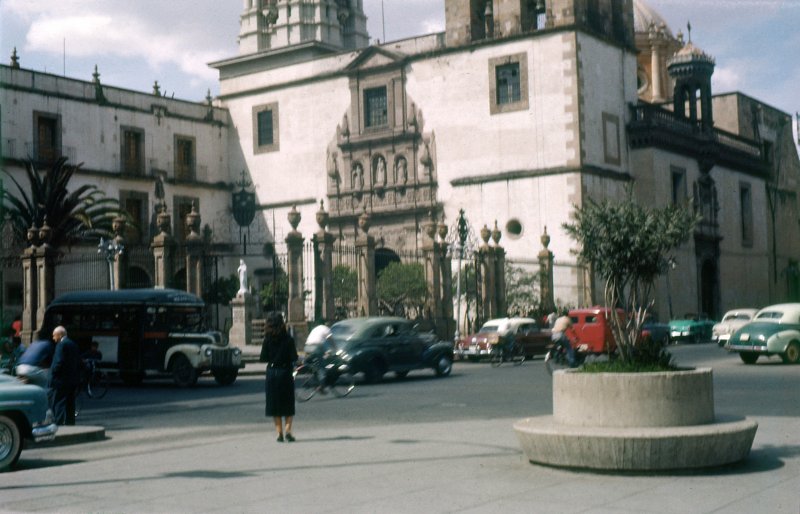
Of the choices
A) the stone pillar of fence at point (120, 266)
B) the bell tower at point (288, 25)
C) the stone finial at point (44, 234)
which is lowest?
the stone pillar of fence at point (120, 266)

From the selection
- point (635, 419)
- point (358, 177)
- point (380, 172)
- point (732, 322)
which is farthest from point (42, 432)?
point (358, 177)

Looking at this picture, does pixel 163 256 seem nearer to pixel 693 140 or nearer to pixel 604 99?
pixel 604 99

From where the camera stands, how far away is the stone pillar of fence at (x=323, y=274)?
3409 centimetres

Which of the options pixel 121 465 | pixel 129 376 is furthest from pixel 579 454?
pixel 129 376

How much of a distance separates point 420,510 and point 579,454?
6.83ft

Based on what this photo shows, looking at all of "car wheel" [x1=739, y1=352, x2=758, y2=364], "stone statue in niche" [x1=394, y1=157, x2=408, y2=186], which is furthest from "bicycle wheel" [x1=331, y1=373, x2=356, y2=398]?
"stone statue in niche" [x1=394, y1=157, x2=408, y2=186]

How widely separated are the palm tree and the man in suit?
75.1ft

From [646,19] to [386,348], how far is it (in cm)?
4810

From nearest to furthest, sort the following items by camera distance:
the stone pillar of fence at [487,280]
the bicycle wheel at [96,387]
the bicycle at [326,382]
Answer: the bicycle at [326,382] < the bicycle wheel at [96,387] < the stone pillar of fence at [487,280]

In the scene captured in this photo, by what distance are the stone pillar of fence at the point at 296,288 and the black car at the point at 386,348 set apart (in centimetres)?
767

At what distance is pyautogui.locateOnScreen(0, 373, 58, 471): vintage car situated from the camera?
11.6m

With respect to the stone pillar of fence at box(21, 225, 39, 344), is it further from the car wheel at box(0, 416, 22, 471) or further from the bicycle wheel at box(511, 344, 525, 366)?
the car wheel at box(0, 416, 22, 471)

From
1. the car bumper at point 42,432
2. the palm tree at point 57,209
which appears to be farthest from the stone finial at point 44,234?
the car bumper at point 42,432

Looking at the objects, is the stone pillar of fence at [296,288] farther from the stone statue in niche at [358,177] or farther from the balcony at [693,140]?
the balcony at [693,140]
